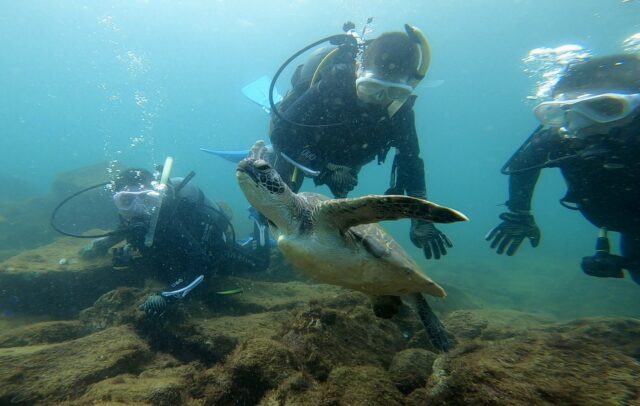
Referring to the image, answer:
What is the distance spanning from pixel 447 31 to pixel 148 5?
52.6 m

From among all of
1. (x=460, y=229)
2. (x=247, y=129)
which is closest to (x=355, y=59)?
(x=460, y=229)

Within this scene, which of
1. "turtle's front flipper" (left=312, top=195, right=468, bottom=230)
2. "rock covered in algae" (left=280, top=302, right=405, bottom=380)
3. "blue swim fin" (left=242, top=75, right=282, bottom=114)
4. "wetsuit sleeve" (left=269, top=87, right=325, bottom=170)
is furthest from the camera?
"blue swim fin" (left=242, top=75, right=282, bottom=114)

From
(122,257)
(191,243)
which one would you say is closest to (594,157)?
(191,243)

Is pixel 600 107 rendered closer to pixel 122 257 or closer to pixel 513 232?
pixel 513 232

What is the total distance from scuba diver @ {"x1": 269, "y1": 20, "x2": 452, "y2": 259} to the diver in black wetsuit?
2320mm

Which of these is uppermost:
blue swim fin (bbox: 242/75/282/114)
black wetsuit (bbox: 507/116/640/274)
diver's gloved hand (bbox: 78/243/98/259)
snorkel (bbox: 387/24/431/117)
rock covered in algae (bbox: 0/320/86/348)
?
blue swim fin (bbox: 242/75/282/114)

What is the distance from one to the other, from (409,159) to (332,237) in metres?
2.46

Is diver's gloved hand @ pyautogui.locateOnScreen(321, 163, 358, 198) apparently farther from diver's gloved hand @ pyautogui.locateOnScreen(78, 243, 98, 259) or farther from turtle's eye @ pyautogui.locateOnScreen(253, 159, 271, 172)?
diver's gloved hand @ pyautogui.locateOnScreen(78, 243, 98, 259)

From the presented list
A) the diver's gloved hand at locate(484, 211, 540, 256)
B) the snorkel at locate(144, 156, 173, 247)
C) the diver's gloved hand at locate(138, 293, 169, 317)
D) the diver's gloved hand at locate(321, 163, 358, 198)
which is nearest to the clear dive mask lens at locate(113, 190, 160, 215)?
the snorkel at locate(144, 156, 173, 247)

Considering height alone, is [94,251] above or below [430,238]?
below

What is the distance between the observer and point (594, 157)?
4.07 m

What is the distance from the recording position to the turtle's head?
7.95 feet

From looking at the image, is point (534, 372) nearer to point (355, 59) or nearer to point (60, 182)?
point (355, 59)

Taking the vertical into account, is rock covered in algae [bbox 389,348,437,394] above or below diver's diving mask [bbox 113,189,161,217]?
below
